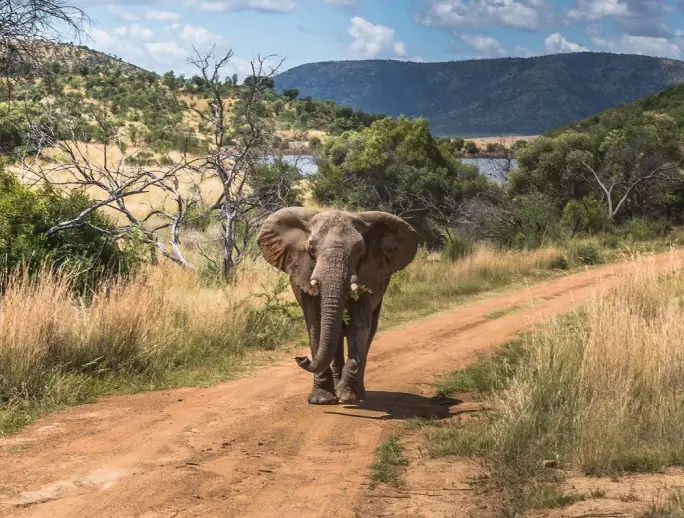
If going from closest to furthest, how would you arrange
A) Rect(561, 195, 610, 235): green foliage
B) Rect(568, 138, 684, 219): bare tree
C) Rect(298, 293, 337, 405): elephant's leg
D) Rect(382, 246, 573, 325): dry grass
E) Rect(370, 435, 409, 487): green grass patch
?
Rect(370, 435, 409, 487): green grass patch → Rect(298, 293, 337, 405): elephant's leg → Rect(382, 246, 573, 325): dry grass → Rect(561, 195, 610, 235): green foliage → Rect(568, 138, 684, 219): bare tree

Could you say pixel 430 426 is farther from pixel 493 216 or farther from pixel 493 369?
pixel 493 216

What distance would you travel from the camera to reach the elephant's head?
8.00 m

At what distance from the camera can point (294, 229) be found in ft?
29.0

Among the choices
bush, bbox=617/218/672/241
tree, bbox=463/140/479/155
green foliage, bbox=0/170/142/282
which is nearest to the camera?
green foliage, bbox=0/170/142/282

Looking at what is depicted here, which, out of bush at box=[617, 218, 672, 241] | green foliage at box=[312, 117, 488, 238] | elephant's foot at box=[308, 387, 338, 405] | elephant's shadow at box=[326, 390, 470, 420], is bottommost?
elephant's shadow at box=[326, 390, 470, 420]

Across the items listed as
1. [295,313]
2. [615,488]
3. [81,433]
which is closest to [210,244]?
[295,313]

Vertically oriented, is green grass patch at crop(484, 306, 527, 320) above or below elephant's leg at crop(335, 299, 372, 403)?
below

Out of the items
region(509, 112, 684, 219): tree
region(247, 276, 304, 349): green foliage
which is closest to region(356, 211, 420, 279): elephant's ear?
region(247, 276, 304, 349): green foliage

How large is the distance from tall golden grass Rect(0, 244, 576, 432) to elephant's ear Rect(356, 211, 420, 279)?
2.53 meters

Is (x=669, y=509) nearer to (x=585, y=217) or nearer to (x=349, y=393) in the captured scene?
(x=349, y=393)

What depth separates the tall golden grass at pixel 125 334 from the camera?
321 inches

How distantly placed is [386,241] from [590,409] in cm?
311

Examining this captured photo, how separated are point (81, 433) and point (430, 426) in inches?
123

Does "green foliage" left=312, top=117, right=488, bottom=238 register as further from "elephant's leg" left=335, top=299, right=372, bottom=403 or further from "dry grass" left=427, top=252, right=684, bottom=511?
"dry grass" left=427, top=252, right=684, bottom=511
